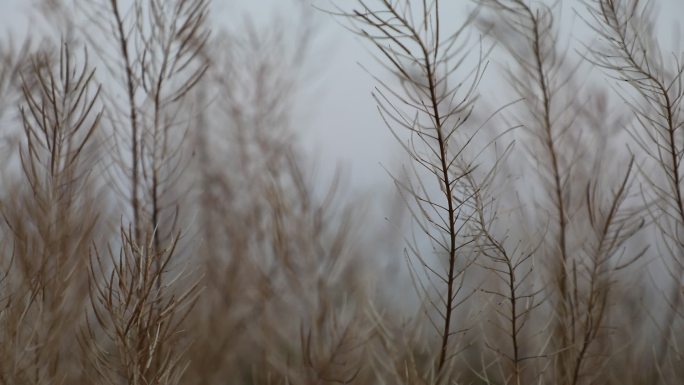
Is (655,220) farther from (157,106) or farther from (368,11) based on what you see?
(157,106)

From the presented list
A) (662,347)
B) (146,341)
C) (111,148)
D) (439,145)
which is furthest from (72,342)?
(662,347)

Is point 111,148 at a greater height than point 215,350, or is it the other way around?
point 111,148

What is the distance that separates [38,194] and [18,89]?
0.41m

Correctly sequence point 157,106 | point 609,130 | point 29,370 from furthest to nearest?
point 609,130, point 157,106, point 29,370

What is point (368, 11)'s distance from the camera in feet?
1.76

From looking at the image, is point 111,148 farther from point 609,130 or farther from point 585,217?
point 609,130

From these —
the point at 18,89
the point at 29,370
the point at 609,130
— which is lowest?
the point at 29,370

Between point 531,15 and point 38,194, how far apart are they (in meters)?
0.61

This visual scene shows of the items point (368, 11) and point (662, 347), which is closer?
point (368, 11)

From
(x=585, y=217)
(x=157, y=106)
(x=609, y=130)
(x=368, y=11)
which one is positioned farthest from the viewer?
(x=609, y=130)

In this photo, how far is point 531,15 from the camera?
829 mm

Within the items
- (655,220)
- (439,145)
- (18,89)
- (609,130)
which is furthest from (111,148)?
(609,130)

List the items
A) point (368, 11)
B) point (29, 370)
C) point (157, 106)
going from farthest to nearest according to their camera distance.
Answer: point (157, 106), point (29, 370), point (368, 11)

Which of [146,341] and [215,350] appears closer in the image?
[146,341]
